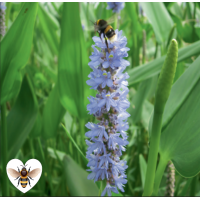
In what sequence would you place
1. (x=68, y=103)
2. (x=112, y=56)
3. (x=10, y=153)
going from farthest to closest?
(x=10, y=153) → (x=68, y=103) → (x=112, y=56)

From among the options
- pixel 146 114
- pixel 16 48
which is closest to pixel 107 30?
pixel 16 48

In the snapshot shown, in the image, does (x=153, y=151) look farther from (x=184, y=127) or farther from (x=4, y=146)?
(x=4, y=146)

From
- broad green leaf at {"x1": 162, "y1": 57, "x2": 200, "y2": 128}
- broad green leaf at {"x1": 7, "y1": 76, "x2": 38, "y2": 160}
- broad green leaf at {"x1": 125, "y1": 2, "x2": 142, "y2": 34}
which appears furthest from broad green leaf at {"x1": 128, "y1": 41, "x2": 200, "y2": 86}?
broad green leaf at {"x1": 125, "y1": 2, "x2": 142, "y2": 34}

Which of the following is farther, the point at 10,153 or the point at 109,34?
the point at 10,153

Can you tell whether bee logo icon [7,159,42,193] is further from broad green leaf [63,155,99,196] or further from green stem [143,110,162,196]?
green stem [143,110,162,196]

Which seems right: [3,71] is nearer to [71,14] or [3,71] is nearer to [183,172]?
[71,14]

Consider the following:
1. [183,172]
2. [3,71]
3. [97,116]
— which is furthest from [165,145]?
[3,71]

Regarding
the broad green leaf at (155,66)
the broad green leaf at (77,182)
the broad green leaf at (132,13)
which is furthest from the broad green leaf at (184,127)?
the broad green leaf at (132,13)
